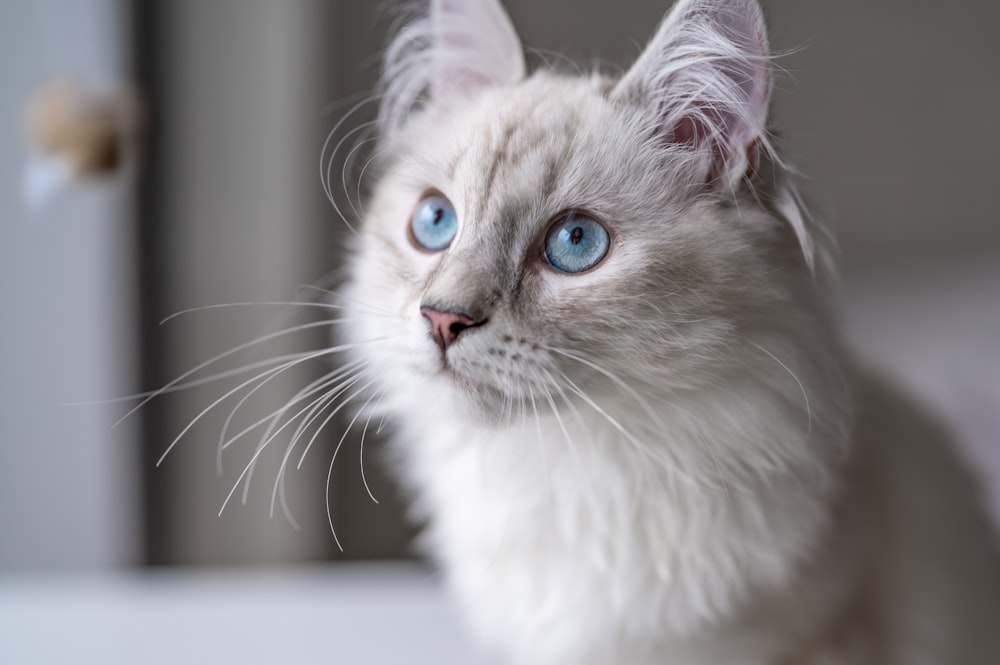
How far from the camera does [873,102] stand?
7.29 ft

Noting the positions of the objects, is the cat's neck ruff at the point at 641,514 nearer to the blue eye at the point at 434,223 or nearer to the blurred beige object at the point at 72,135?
the blue eye at the point at 434,223

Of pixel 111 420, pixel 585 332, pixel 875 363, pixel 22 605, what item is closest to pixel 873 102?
pixel 875 363

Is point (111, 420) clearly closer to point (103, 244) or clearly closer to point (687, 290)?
point (103, 244)


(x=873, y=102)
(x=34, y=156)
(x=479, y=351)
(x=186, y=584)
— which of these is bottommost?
(x=186, y=584)

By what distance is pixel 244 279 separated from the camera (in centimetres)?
197

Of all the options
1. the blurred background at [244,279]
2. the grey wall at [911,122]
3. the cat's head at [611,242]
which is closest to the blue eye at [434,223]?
the cat's head at [611,242]

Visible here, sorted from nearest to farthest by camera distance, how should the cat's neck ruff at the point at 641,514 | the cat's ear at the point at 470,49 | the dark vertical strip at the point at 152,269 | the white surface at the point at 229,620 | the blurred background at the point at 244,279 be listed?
the cat's neck ruff at the point at 641,514 < the cat's ear at the point at 470,49 < the white surface at the point at 229,620 < the blurred background at the point at 244,279 < the dark vertical strip at the point at 152,269

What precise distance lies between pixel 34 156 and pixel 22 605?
0.73 metres

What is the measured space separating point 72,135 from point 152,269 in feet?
2.01

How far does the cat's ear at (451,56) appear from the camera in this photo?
0.98m

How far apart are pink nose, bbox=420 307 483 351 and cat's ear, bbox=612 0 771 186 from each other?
0.31m

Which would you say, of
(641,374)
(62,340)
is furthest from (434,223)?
(62,340)

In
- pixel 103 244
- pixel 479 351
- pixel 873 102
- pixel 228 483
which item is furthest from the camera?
pixel 873 102

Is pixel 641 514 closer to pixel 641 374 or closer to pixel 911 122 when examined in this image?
pixel 641 374
